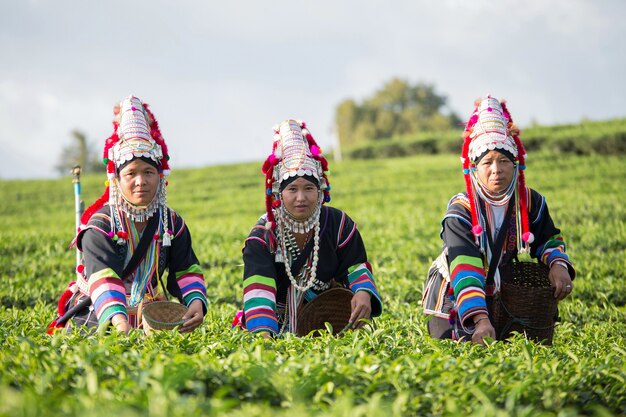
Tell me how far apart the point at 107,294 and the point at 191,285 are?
65cm

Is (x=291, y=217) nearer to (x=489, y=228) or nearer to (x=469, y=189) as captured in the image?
(x=469, y=189)

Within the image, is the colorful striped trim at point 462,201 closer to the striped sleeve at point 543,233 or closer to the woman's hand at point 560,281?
the striped sleeve at point 543,233

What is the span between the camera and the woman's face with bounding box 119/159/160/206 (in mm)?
4871

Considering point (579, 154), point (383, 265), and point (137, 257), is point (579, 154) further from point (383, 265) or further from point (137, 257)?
point (137, 257)

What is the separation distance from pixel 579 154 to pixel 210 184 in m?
12.1

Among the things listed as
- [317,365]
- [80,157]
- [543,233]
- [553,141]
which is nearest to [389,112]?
[80,157]

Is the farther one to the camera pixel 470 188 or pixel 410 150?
pixel 410 150

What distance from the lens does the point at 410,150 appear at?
3098cm

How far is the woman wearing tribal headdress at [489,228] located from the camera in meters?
4.94

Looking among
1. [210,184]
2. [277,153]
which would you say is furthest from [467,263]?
[210,184]

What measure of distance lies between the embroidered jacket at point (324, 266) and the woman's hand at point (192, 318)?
0.30m

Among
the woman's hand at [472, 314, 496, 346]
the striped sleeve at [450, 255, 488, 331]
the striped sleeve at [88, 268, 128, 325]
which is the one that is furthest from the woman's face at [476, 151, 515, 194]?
the striped sleeve at [88, 268, 128, 325]

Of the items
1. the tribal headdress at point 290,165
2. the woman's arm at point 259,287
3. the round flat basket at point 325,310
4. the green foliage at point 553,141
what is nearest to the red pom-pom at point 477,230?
the round flat basket at point 325,310

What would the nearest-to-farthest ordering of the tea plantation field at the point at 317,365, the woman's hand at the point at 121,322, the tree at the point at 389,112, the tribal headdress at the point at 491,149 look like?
1. the tea plantation field at the point at 317,365
2. the woman's hand at the point at 121,322
3. the tribal headdress at the point at 491,149
4. the tree at the point at 389,112
